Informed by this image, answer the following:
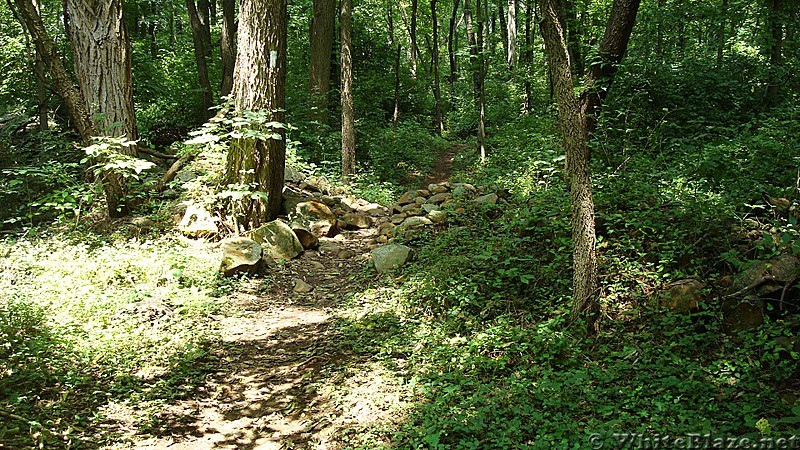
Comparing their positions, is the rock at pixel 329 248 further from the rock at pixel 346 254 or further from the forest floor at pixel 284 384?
the forest floor at pixel 284 384

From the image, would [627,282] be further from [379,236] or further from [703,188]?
[379,236]

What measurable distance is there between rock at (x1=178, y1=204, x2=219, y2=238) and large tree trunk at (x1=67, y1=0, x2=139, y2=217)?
112 centimetres

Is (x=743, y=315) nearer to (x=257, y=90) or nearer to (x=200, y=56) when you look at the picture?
(x=257, y=90)

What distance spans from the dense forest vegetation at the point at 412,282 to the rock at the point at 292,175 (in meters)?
0.05

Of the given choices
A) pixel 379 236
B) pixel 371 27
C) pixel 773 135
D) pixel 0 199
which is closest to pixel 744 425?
pixel 773 135

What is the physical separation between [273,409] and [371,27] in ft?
66.7

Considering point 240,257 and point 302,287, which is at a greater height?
point 240,257

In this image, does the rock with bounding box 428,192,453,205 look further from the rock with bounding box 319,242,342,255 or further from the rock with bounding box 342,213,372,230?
the rock with bounding box 319,242,342,255

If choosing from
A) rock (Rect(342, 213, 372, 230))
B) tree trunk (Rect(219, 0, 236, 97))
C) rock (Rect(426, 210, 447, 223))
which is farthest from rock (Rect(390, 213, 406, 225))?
tree trunk (Rect(219, 0, 236, 97))

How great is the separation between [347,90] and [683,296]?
9588 mm

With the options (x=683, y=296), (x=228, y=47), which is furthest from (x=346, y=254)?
(x=228, y=47)

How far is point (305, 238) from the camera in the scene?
8.04 metres

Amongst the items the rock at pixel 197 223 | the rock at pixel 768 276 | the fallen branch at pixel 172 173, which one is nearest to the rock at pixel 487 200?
the rock at pixel 768 276

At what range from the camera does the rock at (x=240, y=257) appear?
657 cm
